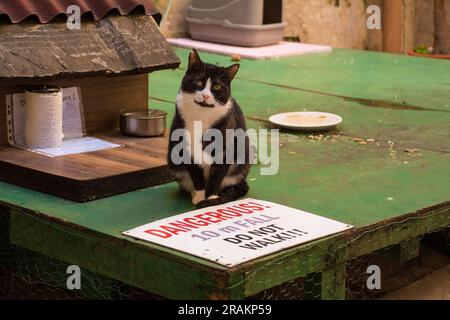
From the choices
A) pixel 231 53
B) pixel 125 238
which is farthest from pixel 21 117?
pixel 231 53

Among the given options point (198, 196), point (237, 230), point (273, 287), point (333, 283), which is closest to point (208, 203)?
point (198, 196)

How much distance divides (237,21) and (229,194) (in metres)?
4.18

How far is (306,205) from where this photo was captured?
3.28 metres

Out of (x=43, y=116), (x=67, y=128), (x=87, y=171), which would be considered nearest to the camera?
(x=87, y=171)

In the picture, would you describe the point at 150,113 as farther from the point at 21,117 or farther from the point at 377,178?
the point at 377,178

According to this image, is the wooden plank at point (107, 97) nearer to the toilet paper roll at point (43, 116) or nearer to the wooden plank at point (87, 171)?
the toilet paper roll at point (43, 116)

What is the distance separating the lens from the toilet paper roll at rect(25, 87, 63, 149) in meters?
3.61

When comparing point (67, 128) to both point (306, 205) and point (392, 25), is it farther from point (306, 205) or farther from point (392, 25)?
point (392, 25)

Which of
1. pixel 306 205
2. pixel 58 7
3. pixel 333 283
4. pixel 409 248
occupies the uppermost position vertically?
pixel 58 7

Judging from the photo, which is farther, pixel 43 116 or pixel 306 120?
pixel 306 120

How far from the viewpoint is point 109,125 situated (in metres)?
4.07

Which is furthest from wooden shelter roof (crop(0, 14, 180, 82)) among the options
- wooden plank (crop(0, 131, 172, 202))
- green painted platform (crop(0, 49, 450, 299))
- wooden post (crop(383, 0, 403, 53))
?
wooden post (crop(383, 0, 403, 53))

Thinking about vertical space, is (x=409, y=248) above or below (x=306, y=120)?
below

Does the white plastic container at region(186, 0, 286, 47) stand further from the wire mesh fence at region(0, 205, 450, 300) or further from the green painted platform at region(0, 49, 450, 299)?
the wire mesh fence at region(0, 205, 450, 300)
